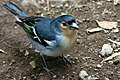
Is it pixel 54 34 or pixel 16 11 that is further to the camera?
pixel 16 11

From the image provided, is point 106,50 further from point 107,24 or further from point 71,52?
point 107,24

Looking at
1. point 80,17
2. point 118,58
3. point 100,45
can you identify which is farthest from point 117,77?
point 80,17

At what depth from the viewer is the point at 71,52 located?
4.61 meters

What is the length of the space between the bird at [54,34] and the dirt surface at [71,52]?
273mm

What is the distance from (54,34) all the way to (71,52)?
570mm

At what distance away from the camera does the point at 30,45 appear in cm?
486

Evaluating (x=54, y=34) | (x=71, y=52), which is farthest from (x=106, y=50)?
(x=54, y=34)

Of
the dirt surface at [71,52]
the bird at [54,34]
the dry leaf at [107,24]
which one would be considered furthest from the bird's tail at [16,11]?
the dry leaf at [107,24]

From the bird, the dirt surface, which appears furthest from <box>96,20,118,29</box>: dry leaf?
the bird

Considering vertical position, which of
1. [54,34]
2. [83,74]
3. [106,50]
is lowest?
[83,74]

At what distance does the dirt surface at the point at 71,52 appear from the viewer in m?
4.29

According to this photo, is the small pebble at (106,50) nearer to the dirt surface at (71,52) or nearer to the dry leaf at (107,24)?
the dirt surface at (71,52)

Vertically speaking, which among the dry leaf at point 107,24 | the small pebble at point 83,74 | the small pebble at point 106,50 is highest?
the dry leaf at point 107,24

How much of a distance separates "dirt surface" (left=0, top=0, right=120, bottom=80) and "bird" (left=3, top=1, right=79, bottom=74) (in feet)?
0.89
